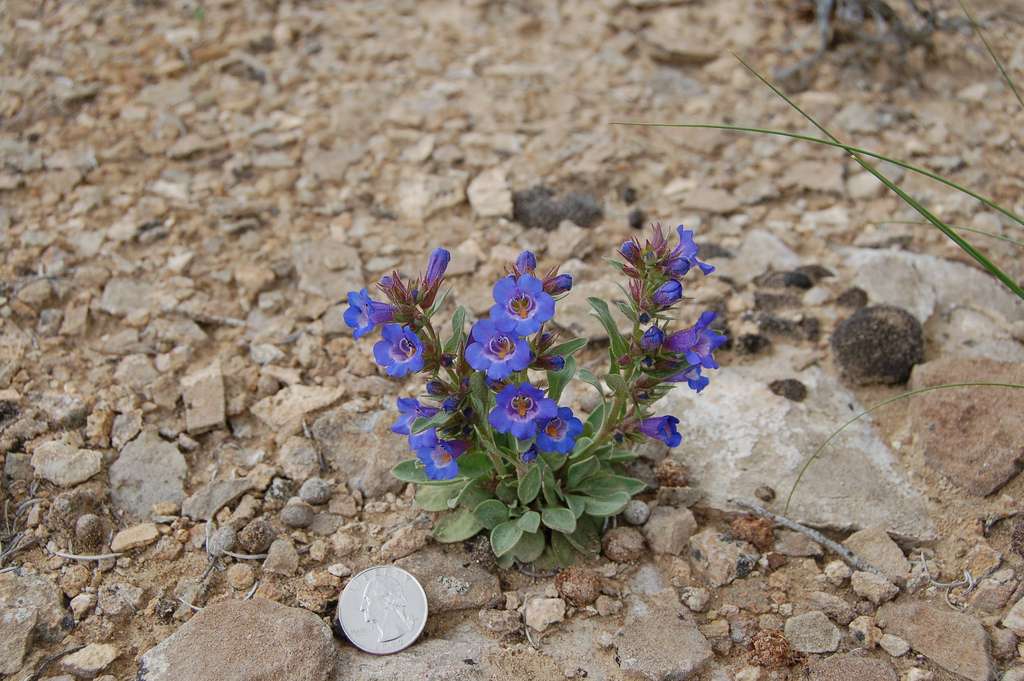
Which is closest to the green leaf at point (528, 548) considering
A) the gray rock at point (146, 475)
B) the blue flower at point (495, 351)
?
the blue flower at point (495, 351)

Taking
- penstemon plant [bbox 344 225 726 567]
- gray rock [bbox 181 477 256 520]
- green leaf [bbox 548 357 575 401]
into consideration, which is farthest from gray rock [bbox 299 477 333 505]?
green leaf [bbox 548 357 575 401]

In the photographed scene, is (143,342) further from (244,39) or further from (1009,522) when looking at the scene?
(1009,522)

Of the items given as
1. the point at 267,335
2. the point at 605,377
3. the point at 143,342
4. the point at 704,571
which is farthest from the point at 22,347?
the point at 704,571

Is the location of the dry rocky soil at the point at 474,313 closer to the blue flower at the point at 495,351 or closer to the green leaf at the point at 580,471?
the green leaf at the point at 580,471

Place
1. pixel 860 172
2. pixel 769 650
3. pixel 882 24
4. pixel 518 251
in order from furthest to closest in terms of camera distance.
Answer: pixel 882 24 → pixel 860 172 → pixel 518 251 → pixel 769 650

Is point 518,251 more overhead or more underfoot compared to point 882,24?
more underfoot

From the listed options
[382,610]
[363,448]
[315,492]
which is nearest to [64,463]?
[315,492]
